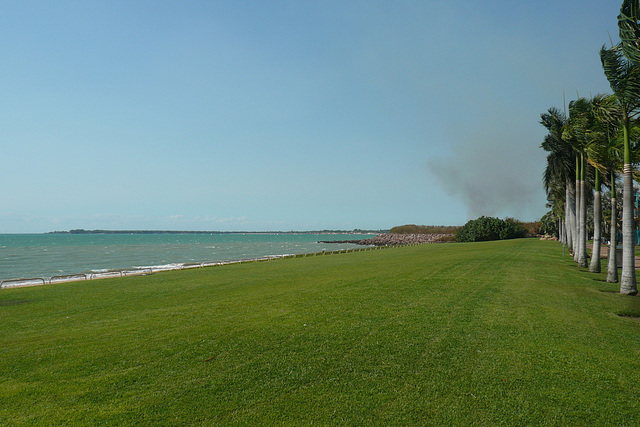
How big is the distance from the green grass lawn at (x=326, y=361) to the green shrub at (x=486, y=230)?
82249 millimetres

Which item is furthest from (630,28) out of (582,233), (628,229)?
(582,233)

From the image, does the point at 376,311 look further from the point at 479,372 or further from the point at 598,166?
the point at 598,166

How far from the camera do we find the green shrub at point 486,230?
90500mm

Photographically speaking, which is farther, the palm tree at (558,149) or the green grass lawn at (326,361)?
the palm tree at (558,149)

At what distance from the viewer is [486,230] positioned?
91312 millimetres

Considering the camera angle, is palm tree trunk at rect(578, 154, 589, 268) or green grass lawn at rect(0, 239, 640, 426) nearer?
green grass lawn at rect(0, 239, 640, 426)

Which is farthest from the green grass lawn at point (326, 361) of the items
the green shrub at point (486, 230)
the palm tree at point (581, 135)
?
the green shrub at point (486, 230)

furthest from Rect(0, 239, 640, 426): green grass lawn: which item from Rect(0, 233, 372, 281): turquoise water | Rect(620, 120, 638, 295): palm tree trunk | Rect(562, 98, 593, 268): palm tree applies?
Rect(0, 233, 372, 281): turquoise water

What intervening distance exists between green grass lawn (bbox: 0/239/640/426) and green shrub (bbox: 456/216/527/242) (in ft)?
270

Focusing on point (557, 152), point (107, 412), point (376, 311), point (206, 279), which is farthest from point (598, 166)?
point (107, 412)

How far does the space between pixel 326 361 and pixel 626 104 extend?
13714 millimetres

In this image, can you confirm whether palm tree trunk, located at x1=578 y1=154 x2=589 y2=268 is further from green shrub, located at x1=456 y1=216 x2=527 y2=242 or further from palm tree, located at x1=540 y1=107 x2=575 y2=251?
green shrub, located at x1=456 y1=216 x2=527 y2=242

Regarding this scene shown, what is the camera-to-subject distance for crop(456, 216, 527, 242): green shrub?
90500 millimetres

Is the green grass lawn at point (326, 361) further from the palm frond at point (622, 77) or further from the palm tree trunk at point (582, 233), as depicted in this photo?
the palm tree trunk at point (582, 233)
